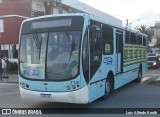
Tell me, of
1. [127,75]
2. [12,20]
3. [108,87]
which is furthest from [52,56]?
[12,20]

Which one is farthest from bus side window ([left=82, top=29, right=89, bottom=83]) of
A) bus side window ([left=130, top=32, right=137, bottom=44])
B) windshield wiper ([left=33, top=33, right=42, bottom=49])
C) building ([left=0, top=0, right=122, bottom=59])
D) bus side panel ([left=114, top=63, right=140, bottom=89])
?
building ([left=0, top=0, right=122, bottom=59])

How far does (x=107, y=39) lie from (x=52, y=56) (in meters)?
3.11

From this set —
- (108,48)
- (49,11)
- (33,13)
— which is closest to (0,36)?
(33,13)

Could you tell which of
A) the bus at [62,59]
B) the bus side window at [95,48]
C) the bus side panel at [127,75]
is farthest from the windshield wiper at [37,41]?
the bus side panel at [127,75]

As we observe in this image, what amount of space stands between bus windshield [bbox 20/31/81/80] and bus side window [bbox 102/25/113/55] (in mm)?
2188

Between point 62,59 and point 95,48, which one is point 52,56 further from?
point 95,48

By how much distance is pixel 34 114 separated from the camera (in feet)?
33.3

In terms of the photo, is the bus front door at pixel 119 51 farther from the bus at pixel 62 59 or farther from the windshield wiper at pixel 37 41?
the windshield wiper at pixel 37 41

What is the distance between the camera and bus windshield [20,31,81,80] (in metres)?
10.2

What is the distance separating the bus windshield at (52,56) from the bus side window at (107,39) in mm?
2188

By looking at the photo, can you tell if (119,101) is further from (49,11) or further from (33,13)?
(49,11)

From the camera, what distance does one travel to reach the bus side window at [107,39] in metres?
12.4

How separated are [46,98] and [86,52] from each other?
1.87 metres

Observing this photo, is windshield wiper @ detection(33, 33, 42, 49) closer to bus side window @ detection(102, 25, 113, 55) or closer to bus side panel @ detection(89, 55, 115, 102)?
bus side panel @ detection(89, 55, 115, 102)
